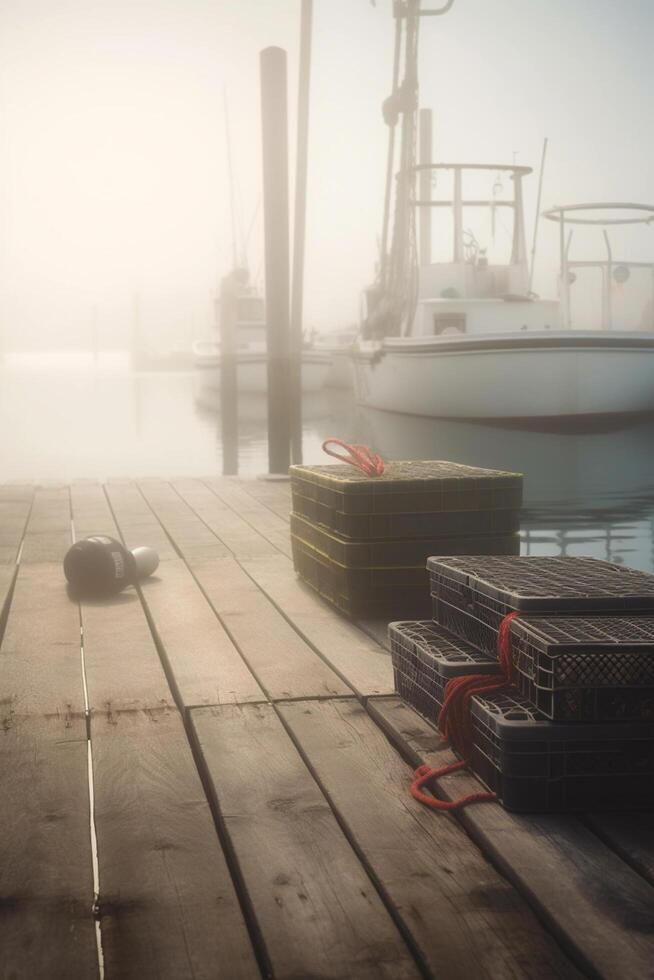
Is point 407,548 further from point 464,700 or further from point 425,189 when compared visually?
point 425,189

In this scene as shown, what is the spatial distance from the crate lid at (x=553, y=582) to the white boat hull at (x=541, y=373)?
576 inches

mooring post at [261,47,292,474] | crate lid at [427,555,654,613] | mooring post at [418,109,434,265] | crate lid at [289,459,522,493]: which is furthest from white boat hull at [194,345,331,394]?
crate lid at [427,555,654,613]

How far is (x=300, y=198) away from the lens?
359 inches

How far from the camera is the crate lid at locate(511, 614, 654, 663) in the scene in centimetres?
201

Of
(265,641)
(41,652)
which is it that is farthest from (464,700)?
(41,652)

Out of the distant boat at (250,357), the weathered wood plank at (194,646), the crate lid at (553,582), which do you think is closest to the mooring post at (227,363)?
the distant boat at (250,357)

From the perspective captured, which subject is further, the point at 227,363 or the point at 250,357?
the point at 250,357

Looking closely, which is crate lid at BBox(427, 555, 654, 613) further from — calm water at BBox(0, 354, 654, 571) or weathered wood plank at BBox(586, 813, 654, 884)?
calm water at BBox(0, 354, 654, 571)

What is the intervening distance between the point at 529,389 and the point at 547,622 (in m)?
15.7

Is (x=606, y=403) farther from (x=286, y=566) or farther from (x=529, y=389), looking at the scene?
(x=286, y=566)

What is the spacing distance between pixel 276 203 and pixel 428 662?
18.5ft

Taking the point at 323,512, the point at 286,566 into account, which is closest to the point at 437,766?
the point at 323,512

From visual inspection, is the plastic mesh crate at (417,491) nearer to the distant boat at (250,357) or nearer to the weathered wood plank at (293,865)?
the weathered wood plank at (293,865)

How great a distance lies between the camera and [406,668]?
268 centimetres
